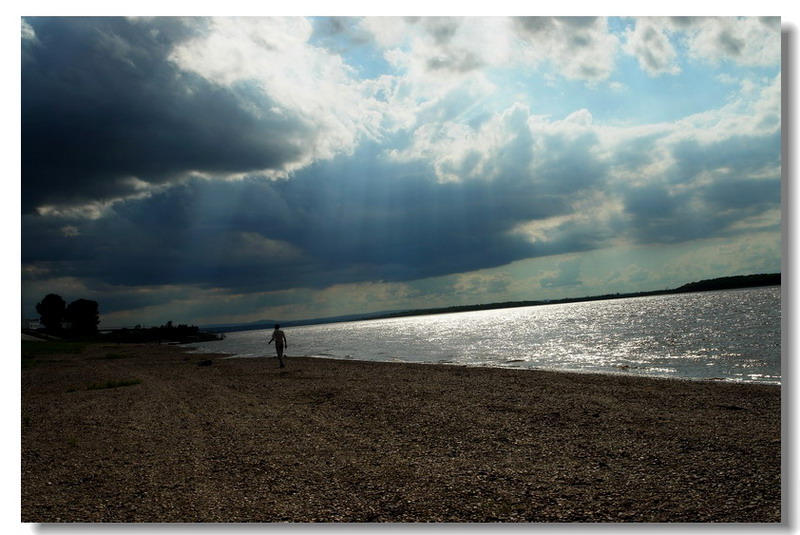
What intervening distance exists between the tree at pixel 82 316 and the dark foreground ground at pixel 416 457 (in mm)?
99225

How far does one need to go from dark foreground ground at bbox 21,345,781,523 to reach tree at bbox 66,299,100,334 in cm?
9923

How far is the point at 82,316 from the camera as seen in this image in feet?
332

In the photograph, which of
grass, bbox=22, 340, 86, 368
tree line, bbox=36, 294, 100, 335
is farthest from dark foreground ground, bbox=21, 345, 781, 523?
tree line, bbox=36, 294, 100, 335

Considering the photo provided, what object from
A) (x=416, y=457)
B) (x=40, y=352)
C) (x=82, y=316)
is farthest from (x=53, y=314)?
(x=416, y=457)

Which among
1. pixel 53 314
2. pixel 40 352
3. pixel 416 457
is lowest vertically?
pixel 416 457

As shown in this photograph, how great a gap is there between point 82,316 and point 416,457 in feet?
370

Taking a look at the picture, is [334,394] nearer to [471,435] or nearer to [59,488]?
[471,435]

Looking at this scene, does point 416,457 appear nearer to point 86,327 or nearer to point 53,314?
point 53,314

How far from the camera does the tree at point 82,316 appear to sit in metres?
101

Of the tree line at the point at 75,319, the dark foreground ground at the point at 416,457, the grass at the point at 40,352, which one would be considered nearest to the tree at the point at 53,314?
the tree line at the point at 75,319

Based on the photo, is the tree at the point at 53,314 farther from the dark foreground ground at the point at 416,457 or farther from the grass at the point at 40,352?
the dark foreground ground at the point at 416,457
